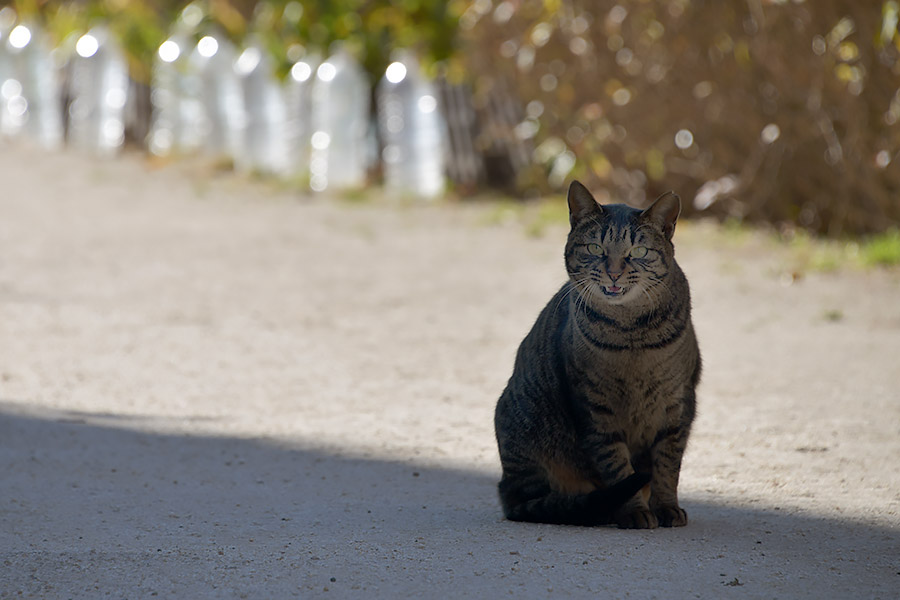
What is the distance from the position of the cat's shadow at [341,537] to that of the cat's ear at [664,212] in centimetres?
92

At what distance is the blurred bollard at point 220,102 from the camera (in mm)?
12797

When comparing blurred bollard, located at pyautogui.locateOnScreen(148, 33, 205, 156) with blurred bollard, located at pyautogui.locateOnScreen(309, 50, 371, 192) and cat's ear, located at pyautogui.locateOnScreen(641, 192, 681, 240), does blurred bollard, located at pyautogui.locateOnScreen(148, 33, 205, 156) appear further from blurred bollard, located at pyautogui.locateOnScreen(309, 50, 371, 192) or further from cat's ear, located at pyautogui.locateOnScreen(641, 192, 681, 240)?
cat's ear, located at pyautogui.locateOnScreen(641, 192, 681, 240)

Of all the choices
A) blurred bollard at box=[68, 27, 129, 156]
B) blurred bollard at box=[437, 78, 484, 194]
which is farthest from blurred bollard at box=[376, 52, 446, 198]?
blurred bollard at box=[68, 27, 129, 156]

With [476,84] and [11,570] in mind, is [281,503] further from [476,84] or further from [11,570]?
[476,84]

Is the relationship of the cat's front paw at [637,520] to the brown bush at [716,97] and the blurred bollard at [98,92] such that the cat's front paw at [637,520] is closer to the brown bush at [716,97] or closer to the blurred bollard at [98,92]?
the brown bush at [716,97]

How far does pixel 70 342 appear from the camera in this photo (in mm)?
6027

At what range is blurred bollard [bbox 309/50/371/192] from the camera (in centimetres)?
1166

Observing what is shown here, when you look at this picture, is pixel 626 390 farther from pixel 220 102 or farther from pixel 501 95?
pixel 220 102

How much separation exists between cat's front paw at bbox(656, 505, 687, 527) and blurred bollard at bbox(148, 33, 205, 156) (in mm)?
10745

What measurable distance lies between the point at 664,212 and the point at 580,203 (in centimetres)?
26

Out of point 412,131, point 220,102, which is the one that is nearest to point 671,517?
point 412,131

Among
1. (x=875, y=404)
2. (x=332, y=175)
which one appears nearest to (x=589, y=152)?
(x=332, y=175)

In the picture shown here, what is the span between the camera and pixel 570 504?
324 centimetres

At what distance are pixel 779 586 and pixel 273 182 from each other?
9.44m
